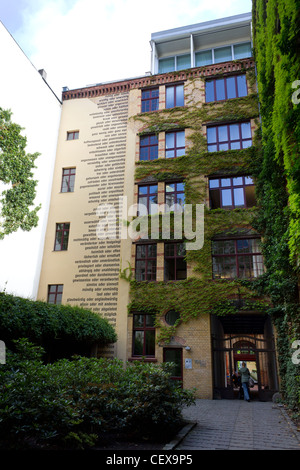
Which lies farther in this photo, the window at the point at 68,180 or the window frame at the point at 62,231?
the window at the point at 68,180

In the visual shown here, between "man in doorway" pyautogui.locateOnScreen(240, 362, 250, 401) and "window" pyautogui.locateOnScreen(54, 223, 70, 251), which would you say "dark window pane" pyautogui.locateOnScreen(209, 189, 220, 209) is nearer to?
"man in doorway" pyautogui.locateOnScreen(240, 362, 250, 401)

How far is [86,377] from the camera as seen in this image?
806cm

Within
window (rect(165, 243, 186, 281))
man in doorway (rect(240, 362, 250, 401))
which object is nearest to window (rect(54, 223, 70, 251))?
window (rect(165, 243, 186, 281))

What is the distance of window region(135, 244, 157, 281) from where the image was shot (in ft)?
64.6

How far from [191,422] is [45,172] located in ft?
60.9

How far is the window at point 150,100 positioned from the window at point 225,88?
11.5 feet

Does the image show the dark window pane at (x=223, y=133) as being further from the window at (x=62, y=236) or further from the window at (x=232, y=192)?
the window at (x=62, y=236)

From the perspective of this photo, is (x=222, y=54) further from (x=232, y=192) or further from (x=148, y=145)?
(x=232, y=192)

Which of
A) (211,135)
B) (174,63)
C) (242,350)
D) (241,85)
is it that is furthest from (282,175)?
(174,63)

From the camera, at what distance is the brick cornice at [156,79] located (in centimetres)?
2200

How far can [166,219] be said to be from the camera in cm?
1992

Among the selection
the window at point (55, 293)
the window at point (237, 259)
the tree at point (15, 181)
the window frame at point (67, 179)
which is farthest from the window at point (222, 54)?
the window at point (55, 293)

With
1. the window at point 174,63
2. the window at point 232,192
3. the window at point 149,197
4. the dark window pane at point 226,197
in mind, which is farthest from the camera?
the window at point 174,63

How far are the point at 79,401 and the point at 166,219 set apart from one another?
1374cm
